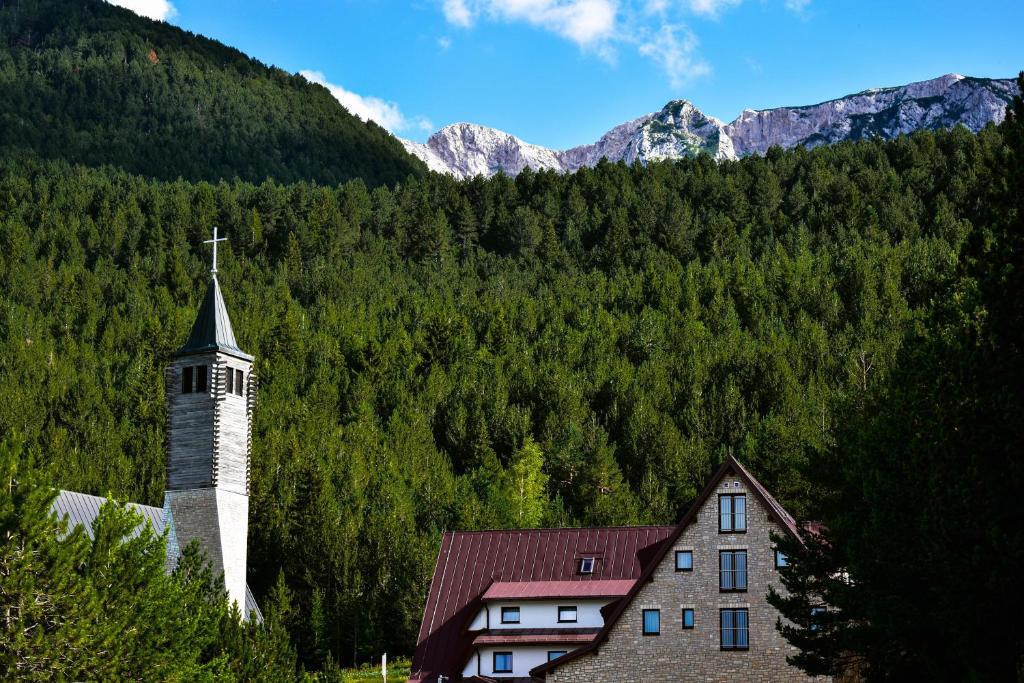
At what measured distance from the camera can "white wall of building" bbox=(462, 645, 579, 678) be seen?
69.8 m

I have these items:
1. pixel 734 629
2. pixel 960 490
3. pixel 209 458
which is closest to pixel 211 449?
pixel 209 458

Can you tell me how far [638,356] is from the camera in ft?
526

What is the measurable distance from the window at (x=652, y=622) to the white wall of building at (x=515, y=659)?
9122 mm

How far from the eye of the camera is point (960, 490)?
36.0 meters

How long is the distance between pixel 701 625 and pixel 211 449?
1060 inches

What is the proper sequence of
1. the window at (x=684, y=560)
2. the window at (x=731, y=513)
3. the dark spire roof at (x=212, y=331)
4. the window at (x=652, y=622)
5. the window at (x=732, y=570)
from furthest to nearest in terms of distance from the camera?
the dark spire roof at (x=212, y=331), the window at (x=731, y=513), the window at (x=684, y=560), the window at (x=732, y=570), the window at (x=652, y=622)

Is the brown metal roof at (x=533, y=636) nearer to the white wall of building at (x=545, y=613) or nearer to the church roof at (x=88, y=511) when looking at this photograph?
the white wall of building at (x=545, y=613)

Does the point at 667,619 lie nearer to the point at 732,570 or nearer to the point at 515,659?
the point at 732,570

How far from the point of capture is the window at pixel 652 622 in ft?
202

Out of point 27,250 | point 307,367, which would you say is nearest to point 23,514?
point 307,367

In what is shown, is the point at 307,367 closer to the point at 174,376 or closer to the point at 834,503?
the point at 174,376

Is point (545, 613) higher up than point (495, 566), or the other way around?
point (495, 566)

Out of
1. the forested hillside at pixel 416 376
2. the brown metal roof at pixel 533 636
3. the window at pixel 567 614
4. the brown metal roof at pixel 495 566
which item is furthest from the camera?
the forested hillside at pixel 416 376

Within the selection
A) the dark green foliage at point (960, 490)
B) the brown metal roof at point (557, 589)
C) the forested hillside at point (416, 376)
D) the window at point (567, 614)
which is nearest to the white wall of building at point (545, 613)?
the window at point (567, 614)
